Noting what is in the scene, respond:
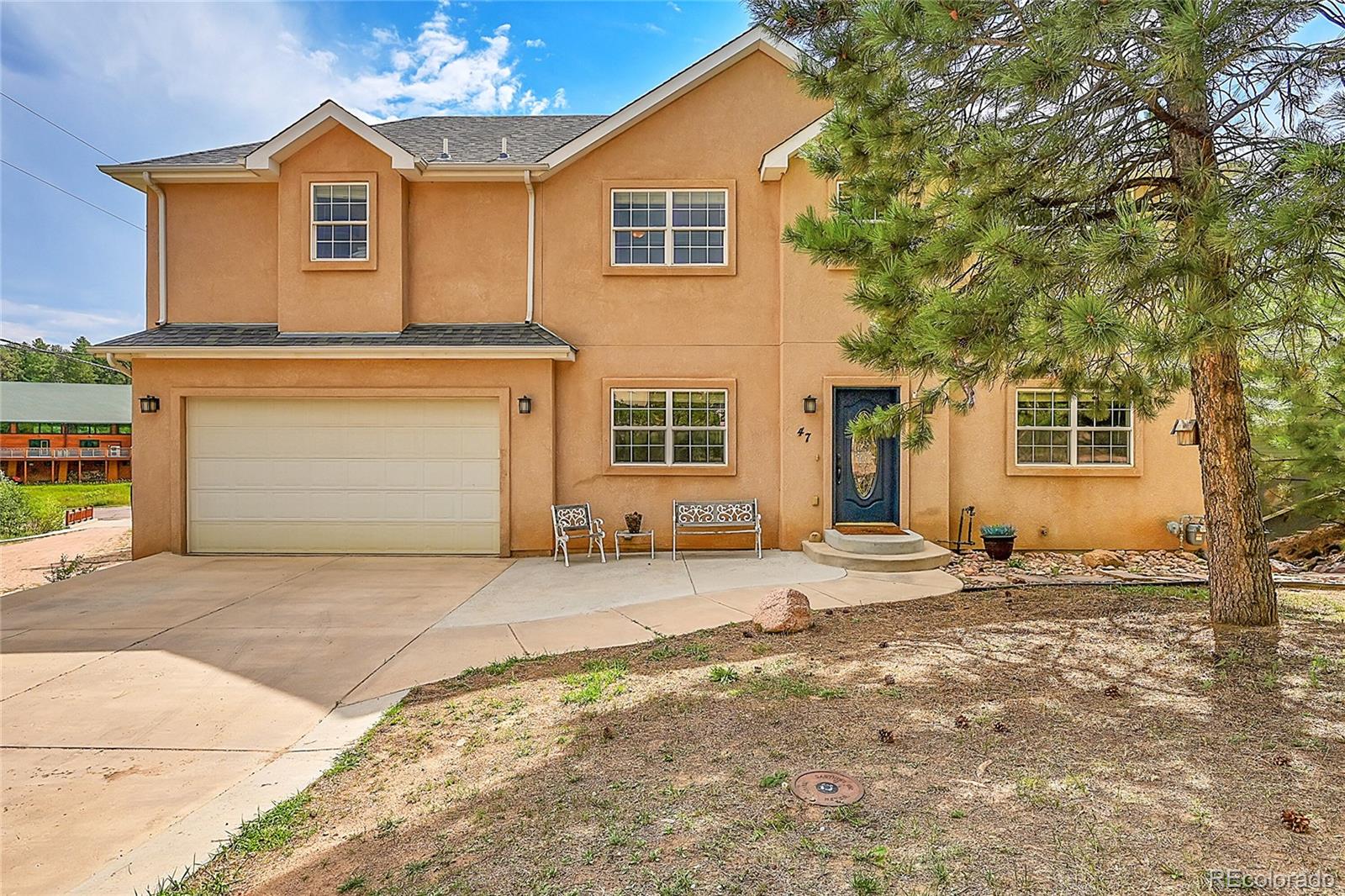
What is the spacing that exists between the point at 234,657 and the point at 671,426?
6.29 meters

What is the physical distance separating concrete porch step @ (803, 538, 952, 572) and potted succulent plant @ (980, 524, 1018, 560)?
72 cm

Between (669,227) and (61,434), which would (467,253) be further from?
(61,434)

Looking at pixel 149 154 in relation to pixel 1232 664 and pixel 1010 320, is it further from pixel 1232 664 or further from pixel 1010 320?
pixel 1232 664

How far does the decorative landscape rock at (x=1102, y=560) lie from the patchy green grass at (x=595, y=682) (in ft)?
23.7

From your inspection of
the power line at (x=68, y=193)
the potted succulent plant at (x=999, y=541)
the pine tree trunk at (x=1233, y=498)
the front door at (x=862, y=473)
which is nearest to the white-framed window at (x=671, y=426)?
the front door at (x=862, y=473)

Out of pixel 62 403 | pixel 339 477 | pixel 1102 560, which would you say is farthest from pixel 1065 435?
pixel 62 403

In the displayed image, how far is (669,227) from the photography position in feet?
33.0

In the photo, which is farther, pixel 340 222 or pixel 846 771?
pixel 340 222

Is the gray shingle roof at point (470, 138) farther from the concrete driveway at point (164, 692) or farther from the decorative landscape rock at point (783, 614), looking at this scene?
the decorative landscape rock at point (783, 614)

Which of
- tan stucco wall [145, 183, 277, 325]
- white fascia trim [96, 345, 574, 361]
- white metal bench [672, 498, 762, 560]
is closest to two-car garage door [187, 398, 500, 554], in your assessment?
white fascia trim [96, 345, 574, 361]

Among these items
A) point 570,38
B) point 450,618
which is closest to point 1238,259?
point 450,618

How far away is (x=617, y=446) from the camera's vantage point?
1015 cm

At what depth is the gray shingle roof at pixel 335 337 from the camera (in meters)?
9.42

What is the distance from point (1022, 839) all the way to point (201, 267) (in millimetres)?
12507
